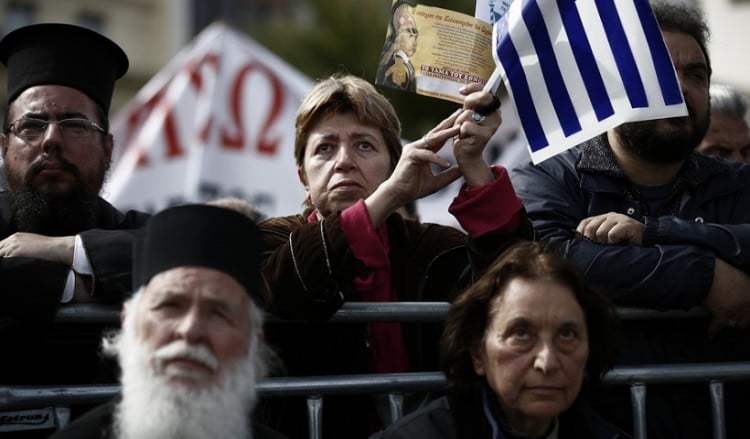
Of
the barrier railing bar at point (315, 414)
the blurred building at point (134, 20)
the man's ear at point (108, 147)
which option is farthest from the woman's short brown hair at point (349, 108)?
the blurred building at point (134, 20)

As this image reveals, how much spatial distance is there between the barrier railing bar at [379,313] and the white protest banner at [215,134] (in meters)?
5.28

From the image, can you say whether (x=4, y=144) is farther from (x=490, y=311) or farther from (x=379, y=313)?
(x=490, y=311)

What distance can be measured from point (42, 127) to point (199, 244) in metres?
1.21

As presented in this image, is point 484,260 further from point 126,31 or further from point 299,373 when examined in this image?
point 126,31

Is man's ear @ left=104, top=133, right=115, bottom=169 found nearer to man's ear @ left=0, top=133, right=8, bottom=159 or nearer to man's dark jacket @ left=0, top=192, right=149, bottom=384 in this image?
man's ear @ left=0, top=133, right=8, bottom=159

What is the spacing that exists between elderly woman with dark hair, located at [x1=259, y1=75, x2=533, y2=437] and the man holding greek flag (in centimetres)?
23

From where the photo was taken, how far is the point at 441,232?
14.4 ft

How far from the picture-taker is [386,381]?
386 cm

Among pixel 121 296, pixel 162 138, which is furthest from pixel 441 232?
pixel 162 138

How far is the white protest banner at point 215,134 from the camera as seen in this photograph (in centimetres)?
937

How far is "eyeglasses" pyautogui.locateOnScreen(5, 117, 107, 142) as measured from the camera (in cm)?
433

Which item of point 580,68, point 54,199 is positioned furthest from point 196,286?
point 580,68

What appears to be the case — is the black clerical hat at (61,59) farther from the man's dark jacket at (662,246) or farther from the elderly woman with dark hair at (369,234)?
the man's dark jacket at (662,246)

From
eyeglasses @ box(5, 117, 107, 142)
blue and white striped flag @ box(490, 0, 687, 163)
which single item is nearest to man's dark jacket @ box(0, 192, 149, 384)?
eyeglasses @ box(5, 117, 107, 142)
